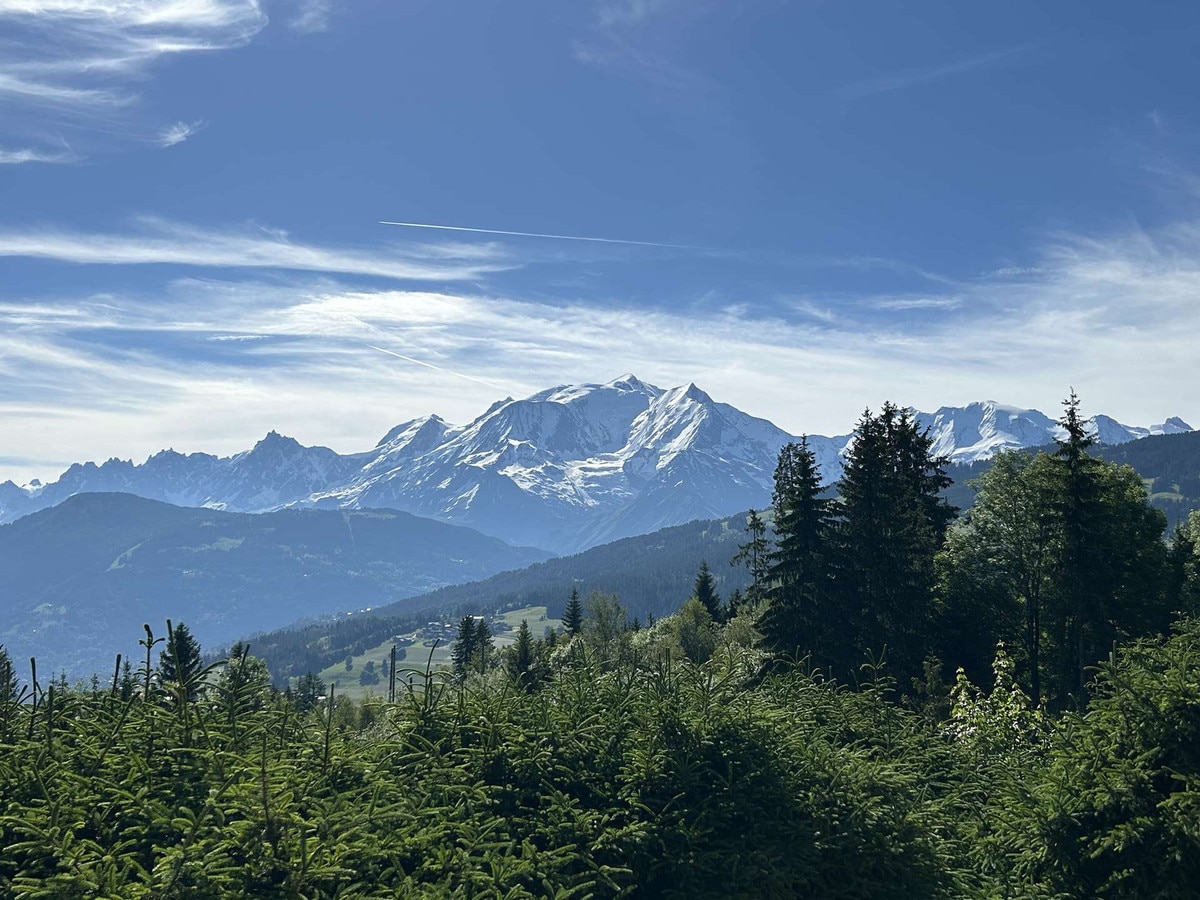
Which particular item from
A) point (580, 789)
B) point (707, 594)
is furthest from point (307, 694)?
point (707, 594)

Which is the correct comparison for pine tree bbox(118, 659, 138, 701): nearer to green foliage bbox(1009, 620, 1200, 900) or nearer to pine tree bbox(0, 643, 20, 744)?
pine tree bbox(0, 643, 20, 744)

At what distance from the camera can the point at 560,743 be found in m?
10.1

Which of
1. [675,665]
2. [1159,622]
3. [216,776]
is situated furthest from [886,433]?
[216,776]

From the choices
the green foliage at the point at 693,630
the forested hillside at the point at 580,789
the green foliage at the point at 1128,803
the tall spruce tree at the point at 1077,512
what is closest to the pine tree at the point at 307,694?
the forested hillside at the point at 580,789

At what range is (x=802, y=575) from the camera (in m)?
42.2

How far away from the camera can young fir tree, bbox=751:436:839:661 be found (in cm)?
4088

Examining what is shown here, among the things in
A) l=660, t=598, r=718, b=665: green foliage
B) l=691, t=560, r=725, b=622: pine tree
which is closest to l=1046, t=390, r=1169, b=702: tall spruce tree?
l=660, t=598, r=718, b=665: green foliage

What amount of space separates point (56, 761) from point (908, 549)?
126ft

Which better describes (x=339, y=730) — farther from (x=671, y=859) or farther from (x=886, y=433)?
(x=886, y=433)

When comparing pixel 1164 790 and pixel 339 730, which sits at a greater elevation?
pixel 339 730

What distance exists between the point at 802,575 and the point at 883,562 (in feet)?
12.7

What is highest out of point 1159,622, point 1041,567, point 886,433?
point 886,433

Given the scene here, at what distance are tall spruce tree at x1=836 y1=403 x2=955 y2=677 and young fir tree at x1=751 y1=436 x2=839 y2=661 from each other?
987 mm

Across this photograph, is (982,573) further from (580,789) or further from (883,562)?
(580,789)
